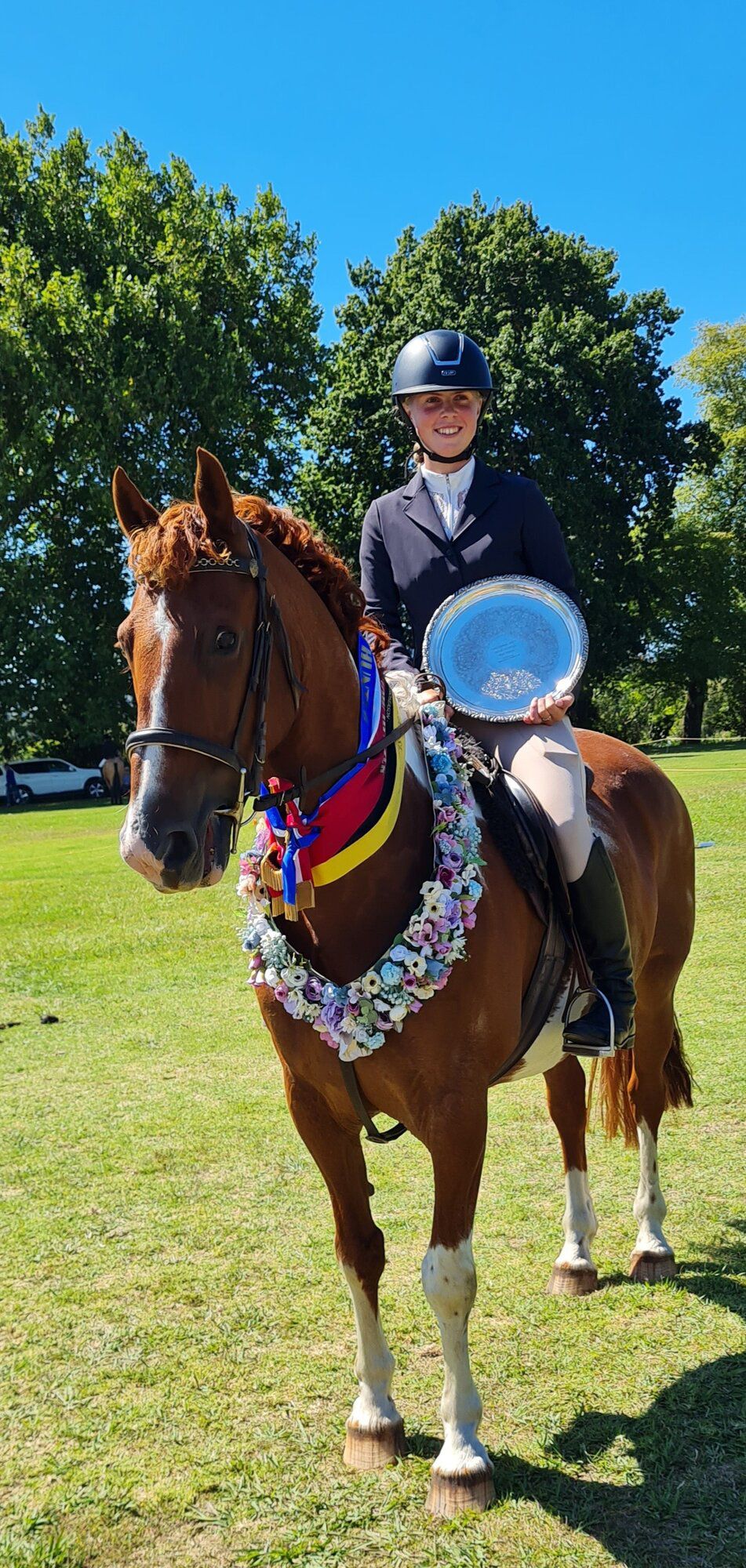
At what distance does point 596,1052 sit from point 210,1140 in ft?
11.4

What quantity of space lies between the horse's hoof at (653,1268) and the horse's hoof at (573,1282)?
0.21m

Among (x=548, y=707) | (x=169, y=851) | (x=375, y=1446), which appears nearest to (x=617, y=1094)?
(x=375, y=1446)

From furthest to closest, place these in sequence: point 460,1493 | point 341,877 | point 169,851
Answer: point 460,1493 < point 341,877 < point 169,851

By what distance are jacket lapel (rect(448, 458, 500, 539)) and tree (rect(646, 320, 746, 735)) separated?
1643 inches

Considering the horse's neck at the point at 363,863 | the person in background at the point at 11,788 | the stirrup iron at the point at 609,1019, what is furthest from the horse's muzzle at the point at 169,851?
the person in background at the point at 11,788

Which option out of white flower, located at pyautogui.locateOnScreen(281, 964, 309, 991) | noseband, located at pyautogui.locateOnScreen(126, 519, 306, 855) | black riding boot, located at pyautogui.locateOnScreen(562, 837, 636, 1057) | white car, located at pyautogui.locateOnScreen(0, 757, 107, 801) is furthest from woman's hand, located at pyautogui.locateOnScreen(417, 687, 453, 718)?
white car, located at pyautogui.locateOnScreen(0, 757, 107, 801)

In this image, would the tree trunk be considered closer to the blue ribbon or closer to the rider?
the rider

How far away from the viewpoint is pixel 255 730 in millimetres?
2736

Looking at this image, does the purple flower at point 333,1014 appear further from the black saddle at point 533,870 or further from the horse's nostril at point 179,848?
the horse's nostril at point 179,848

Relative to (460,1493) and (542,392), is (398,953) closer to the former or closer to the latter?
(460,1493)

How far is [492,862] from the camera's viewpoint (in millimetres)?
3512

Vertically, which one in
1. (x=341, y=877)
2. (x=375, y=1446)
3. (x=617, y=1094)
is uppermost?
(x=341, y=877)

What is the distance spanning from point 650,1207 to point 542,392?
3071 cm

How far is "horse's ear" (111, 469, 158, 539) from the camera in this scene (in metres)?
2.85
